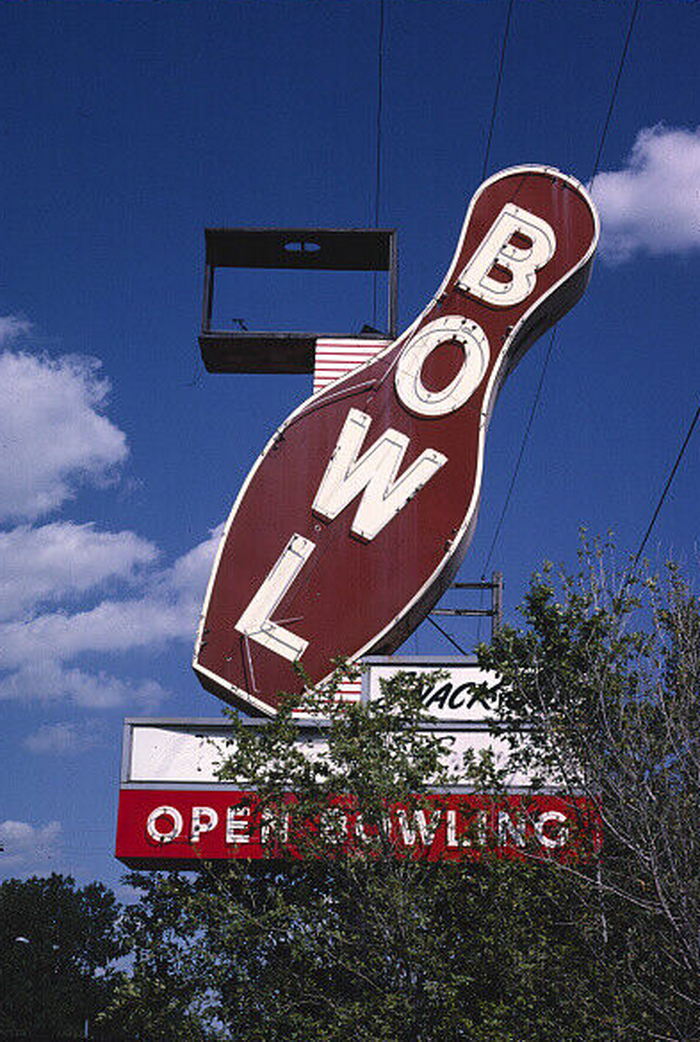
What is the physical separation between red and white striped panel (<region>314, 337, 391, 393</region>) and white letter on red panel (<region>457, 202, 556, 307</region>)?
185 centimetres

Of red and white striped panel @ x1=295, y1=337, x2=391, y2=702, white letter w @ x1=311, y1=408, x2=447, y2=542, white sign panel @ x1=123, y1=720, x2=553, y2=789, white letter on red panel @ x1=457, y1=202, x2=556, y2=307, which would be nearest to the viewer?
white sign panel @ x1=123, y1=720, x2=553, y2=789

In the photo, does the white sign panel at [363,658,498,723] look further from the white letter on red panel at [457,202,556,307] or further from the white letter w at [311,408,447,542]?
the white letter on red panel at [457,202,556,307]

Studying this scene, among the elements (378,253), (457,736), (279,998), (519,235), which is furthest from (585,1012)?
(378,253)

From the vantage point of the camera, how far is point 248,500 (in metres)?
18.9

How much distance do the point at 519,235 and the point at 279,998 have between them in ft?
41.9

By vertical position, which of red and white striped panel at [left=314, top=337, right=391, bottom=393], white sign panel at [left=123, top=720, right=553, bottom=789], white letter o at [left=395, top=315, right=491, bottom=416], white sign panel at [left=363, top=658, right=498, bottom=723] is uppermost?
red and white striped panel at [left=314, top=337, right=391, bottom=393]

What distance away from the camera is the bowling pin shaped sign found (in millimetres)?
18000

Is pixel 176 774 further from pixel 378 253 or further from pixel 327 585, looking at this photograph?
pixel 378 253

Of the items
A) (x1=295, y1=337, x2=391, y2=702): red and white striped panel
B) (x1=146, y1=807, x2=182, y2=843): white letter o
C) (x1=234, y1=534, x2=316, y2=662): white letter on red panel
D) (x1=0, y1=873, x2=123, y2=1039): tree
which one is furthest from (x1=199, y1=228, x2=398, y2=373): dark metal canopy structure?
(x1=0, y1=873, x2=123, y2=1039): tree

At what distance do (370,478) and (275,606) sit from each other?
2.49m

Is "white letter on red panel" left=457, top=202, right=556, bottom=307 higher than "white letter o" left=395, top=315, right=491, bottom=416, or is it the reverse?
"white letter on red panel" left=457, top=202, right=556, bottom=307

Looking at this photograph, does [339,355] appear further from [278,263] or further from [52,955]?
[52,955]

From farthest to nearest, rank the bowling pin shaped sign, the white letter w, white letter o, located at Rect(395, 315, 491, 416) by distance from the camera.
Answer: white letter o, located at Rect(395, 315, 491, 416)
the white letter w
the bowling pin shaped sign

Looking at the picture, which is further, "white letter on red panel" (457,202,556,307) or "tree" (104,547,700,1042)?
"white letter on red panel" (457,202,556,307)
